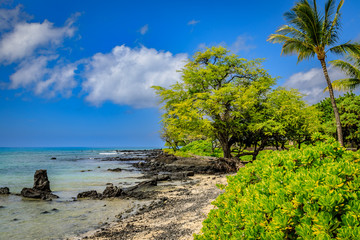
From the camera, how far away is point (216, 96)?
65.3ft

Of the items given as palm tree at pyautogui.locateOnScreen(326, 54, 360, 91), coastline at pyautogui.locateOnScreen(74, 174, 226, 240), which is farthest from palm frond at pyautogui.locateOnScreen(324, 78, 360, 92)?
coastline at pyautogui.locateOnScreen(74, 174, 226, 240)

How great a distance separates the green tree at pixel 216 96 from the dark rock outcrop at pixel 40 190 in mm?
11395

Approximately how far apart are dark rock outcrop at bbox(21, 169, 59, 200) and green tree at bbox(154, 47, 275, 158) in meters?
11.4

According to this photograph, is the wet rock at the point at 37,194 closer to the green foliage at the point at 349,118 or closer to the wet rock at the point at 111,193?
the wet rock at the point at 111,193

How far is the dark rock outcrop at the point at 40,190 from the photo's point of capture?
1325 cm

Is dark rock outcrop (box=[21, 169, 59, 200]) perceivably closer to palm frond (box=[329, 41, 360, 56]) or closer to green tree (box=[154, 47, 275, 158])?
green tree (box=[154, 47, 275, 158])

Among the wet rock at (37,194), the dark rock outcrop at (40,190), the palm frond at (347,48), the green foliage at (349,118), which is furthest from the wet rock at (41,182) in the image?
the green foliage at (349,118)

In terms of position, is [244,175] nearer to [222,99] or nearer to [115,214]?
[115,214]

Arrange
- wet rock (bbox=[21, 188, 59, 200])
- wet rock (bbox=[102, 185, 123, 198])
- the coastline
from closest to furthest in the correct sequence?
the coastline < wet rock (bbox=[102, 185, 123, 198]) < wet rock (bbox=[21, 188, 59, 200])

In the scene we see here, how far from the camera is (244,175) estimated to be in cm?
342

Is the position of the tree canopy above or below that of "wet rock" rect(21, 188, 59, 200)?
above

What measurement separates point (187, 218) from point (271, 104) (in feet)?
55.6

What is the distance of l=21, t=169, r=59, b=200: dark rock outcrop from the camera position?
13.2m

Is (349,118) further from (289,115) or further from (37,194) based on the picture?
(37,194)
